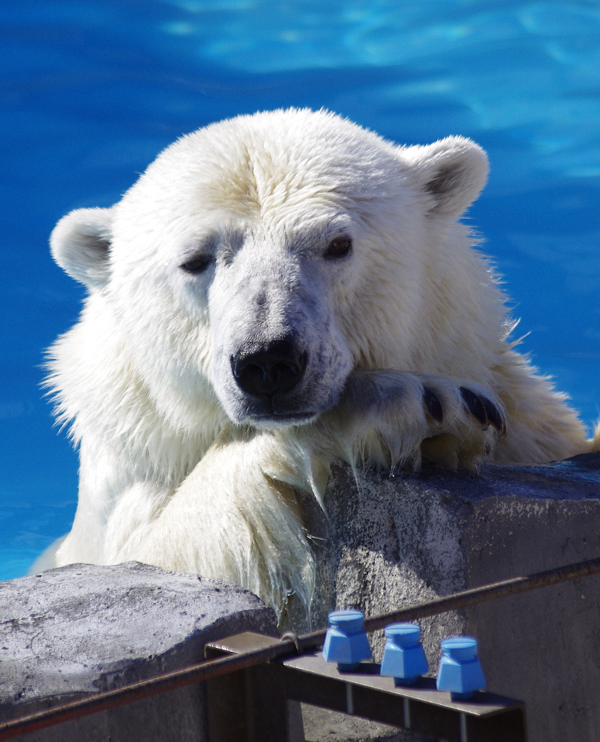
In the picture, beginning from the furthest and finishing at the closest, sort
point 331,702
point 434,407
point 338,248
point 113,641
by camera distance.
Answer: point 338,248
point 434,407
point 113,641
point 331,702

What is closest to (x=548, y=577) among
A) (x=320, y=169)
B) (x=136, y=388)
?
(x=320, y=169)

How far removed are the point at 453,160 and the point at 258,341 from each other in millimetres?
1095

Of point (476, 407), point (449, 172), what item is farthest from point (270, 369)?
point (449, 172)

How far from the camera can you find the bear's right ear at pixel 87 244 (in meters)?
2.64

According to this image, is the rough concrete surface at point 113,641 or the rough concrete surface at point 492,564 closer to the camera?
the rough concrete surface at point 113,641

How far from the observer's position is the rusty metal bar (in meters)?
0.85

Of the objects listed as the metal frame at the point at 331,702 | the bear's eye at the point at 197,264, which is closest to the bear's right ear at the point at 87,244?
the bear's eye at the point at 197,264

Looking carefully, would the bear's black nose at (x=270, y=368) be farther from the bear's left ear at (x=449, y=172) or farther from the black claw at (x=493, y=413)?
the bear's left ear at (x=449, y=172)

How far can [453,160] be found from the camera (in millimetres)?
2539

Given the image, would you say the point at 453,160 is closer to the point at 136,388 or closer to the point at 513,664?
the point at 136,388

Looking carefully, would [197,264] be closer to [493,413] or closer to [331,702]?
[493,413]

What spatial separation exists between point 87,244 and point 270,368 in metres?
1.11

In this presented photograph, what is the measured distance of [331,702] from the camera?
3.13 feet

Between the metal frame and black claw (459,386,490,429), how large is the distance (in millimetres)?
838
